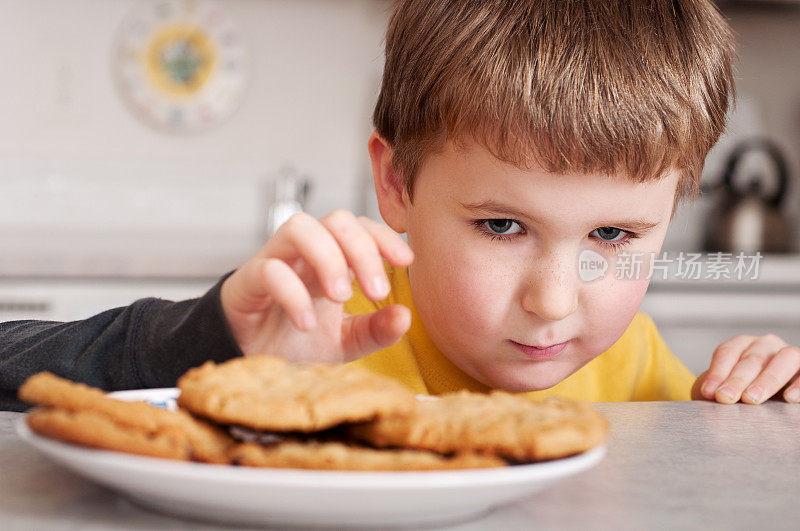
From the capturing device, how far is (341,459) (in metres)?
0.43

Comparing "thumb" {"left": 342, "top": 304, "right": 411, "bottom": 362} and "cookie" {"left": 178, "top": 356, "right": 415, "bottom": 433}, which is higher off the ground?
"cookie" {"left": 178, "top": 356, "right": 415, "bottom": 433}

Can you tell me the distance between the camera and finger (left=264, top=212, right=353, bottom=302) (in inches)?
26.2

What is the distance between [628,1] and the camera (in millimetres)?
994

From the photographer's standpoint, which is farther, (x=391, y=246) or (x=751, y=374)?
(x=751, y=374)

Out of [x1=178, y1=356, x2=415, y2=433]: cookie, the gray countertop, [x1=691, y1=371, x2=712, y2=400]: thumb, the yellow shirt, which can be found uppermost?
[x1=178, y1=356, x2=415, y2=433]: cookie

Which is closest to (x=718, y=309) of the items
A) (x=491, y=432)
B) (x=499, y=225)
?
(x=499, y=225)

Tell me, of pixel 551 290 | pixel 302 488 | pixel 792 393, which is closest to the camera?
pixel 302 488

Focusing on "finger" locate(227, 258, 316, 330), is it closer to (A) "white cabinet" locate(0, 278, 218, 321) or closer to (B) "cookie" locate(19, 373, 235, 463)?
(B) "cookie" locate(19, 373, 235, 463)

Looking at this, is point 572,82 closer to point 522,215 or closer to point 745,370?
point 522,215

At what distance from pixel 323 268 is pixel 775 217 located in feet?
8.72

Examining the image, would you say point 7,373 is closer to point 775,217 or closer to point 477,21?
point 477,21

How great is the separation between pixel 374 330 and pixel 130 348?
268mm

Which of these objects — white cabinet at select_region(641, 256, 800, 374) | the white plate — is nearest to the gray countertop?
the white plate

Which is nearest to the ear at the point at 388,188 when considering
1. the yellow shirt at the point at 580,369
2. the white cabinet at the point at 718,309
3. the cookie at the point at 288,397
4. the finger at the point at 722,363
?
the yellow shirt at the point at 580,369
